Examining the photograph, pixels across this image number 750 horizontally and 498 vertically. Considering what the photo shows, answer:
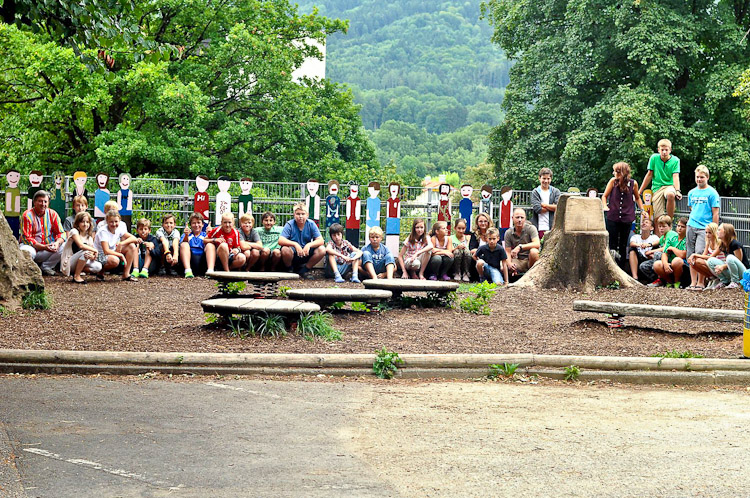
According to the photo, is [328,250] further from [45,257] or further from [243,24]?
[243,24]

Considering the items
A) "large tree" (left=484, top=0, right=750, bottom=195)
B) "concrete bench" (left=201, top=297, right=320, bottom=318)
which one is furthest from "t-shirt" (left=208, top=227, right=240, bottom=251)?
"large tree" (left=484, top=0, right=750, bottom=195)

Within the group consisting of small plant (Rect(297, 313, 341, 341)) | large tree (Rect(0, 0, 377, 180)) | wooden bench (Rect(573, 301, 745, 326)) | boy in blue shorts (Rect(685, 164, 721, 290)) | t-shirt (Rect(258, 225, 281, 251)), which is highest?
large tree (Rect(0, 0, 377, 180))

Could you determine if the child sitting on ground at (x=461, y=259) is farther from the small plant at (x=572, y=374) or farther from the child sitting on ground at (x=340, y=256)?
the small plant at (x=572, y=374)

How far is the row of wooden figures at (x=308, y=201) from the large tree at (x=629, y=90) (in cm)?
994

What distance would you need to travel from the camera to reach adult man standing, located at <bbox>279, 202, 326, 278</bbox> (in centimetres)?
1638

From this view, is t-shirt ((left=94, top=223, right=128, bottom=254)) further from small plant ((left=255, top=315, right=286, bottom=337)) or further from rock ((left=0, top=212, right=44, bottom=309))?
small plant ((left=255, top=315, right=286, bottom=337))

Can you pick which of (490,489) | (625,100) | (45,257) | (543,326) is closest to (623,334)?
(543,326)

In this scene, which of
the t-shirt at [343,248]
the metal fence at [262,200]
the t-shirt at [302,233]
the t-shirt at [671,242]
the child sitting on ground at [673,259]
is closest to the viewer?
the child sitting on ground at [673,259]

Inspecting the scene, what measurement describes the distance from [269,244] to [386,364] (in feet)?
29.3

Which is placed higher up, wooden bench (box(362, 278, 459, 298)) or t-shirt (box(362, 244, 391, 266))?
t-shirt (box(362, 244, 391, 266))

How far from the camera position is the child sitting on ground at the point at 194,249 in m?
16.3

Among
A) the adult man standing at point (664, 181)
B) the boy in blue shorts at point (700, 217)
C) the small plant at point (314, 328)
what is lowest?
the small plant at point (314, 328)

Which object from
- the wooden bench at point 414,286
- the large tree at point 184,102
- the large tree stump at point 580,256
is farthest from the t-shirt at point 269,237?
the large tree at point 184,102

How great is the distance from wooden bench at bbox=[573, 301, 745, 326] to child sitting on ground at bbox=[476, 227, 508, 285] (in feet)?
18.0
